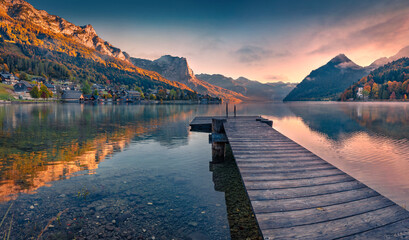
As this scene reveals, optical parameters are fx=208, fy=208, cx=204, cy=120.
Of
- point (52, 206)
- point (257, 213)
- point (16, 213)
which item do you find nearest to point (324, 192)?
point (257, 213)

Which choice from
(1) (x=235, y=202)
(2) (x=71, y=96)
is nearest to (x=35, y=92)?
(2) (x=71, y=96)

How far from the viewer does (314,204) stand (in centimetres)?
644

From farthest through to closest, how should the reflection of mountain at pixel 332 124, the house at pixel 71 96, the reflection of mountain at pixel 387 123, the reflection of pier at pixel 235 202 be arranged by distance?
1. the house at pixel 71 96
2. the reflection of mountain at pixel 332 124
3. the reflection of mountain at pixel 387 123
4. the reflection of pier at pixel 235 202

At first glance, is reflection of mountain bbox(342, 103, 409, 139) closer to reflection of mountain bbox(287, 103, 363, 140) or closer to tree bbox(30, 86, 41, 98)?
reflection of mountain bbox(287, 103, 363, 140)

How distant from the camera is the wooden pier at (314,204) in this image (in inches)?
204

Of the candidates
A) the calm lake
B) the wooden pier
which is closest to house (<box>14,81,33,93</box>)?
the calm lake

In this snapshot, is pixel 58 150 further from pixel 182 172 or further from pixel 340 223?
pixel 340 223

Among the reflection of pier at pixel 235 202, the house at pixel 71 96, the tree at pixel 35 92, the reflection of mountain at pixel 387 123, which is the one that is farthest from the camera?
the house at pixel 71 96

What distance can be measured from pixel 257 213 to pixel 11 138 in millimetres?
30759

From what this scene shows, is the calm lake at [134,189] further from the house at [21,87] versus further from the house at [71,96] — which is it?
the house at [71,96]

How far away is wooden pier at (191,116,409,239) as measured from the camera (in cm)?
518

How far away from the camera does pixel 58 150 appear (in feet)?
65.1

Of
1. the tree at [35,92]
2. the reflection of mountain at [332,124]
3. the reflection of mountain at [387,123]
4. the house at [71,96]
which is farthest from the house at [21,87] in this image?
the reflection of mountain at [387,123]

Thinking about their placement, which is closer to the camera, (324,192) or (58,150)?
(324,192)
